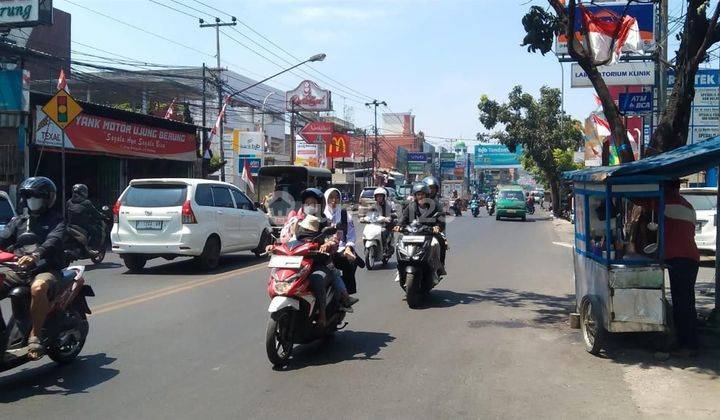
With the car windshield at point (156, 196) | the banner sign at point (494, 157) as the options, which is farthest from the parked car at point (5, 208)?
the banner sign at point (494, 157)

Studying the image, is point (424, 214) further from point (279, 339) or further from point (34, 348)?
point (34, 348)

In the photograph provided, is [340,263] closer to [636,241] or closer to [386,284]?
[636,241]

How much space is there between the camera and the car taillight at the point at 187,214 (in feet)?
40.5

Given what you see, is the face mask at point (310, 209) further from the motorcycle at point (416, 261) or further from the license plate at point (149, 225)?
the license plate at point (149, 225)

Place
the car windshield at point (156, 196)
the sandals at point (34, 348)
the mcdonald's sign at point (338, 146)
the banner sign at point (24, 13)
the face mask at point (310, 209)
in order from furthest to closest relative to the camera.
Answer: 1. the mcdonald's sign at point (338, 146)
2. the banner sign at point (24, 13)
3. the car windshield at point (156, 196)
4. the face mask at point (310, 209)
5. the sandals at point (34, 348)

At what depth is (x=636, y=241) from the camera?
22.8ft

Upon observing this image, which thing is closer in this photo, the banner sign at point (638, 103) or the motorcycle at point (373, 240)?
the banner sign at point (638, 103)

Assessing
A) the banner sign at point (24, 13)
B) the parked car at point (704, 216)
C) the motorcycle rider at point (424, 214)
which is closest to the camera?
the motorcycle rider at point (424, 214)

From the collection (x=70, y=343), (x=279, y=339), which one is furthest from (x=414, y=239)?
(x=70, y=343)

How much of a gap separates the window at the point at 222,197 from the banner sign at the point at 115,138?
742 centimetres

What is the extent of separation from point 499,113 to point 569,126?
5203 millimetres

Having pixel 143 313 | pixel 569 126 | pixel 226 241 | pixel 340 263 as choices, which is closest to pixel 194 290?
pixel 143 313

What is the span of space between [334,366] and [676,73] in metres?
5.74

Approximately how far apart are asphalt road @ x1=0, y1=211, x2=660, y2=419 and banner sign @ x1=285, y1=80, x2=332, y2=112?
4255cm
